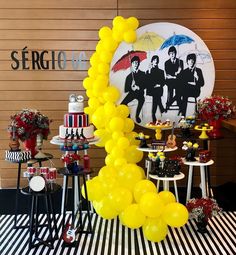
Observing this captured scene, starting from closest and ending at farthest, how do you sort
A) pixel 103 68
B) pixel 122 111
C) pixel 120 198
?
pixel 120 198, pixel 122 111, pixel 103 68

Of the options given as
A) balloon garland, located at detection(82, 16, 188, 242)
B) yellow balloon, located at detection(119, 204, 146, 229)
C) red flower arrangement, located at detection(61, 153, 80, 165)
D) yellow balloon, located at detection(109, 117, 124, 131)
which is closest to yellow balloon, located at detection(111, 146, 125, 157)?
balloon garland, located at detection(82, 16, 188, 242)

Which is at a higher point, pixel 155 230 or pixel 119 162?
pixel 119 162

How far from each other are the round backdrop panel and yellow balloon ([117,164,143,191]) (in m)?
1.33

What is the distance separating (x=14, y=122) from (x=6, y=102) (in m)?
1.49

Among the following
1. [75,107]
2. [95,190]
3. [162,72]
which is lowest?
[95,190]

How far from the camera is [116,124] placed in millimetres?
4086

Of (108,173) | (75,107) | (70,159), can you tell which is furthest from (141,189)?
(75,107)

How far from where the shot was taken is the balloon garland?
3.23 metres

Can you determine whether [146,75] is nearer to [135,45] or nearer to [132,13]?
[135,45]

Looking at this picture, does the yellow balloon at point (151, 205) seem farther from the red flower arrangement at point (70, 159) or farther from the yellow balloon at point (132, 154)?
the yellow balloon at point (132, 154)

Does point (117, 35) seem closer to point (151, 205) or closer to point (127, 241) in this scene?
point (151, 205)

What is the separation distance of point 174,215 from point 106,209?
2.41 feet

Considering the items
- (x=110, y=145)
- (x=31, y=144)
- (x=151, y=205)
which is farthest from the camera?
(x=110, y=145)

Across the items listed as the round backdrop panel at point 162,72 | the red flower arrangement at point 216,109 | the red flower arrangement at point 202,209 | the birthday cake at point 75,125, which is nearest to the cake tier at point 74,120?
the birthday cake at point 75,125
